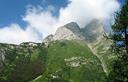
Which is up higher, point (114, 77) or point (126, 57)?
point (126, 57)

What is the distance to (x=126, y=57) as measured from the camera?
3142 centimetres

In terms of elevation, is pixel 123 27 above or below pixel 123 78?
above

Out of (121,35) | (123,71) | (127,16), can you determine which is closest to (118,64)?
(123,71)

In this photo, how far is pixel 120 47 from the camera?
3189cm

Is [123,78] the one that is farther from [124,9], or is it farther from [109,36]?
[124,9]

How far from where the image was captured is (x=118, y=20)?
1292 inches

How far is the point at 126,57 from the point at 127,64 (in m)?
0.94

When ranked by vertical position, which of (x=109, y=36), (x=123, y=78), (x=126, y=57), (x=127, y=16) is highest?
(x=127, y=16)

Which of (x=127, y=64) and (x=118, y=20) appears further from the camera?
(x=118, y=20)

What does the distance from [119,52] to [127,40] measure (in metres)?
1.71

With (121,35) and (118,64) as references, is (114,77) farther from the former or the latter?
(121,35)

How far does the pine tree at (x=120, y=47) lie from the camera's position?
103 feet

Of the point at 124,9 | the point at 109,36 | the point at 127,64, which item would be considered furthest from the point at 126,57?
the point at 124,9

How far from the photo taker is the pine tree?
103 ft
